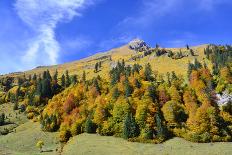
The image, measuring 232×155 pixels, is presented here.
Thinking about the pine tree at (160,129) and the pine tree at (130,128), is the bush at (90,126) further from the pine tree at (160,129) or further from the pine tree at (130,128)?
the pine tree at (160,129)

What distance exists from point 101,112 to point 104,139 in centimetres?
2534

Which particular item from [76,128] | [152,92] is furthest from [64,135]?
[152,92]

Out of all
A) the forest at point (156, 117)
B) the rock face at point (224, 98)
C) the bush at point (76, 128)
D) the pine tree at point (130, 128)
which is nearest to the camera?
the forest at point (156, 117)

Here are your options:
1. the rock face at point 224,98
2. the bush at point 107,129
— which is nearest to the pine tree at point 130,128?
the bush at point 107,129

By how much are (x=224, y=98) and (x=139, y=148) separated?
60.8 m

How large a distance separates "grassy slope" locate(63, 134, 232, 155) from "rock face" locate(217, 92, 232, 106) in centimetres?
4084

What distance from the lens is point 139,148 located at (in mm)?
142875

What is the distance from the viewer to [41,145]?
519ft

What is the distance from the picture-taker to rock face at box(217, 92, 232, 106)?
7047 inches

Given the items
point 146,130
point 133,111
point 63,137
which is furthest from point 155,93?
point 63,137

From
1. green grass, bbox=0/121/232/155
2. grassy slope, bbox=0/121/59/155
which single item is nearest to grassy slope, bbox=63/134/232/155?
green grass, bbox=0/121/232/155

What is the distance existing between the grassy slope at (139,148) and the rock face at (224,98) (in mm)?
40840

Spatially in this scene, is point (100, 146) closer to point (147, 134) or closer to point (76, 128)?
point (147, 134)

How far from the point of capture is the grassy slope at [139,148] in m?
132
